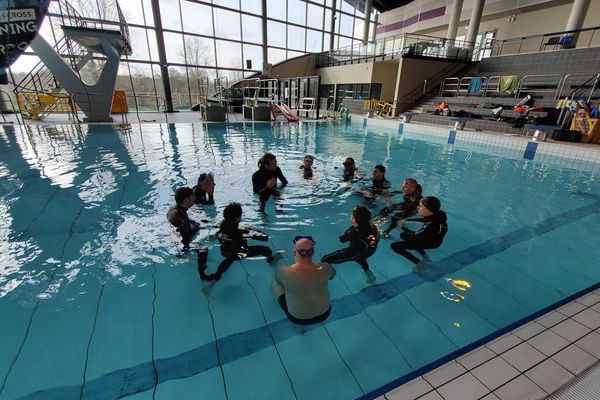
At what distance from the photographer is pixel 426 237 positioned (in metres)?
2.87

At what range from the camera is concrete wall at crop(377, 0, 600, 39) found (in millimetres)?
14602

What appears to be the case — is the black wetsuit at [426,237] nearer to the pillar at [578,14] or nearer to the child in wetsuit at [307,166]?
the child in wetsuit at [307,166]

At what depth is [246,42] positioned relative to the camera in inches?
715

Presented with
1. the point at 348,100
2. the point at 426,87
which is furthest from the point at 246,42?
the point at 426,87

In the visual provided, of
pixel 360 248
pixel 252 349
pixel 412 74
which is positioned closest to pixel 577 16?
pixel 412 74

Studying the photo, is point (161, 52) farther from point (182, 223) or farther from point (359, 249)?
point (359, 249)

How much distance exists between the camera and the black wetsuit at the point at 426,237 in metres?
2.79

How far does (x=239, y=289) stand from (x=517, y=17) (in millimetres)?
22304

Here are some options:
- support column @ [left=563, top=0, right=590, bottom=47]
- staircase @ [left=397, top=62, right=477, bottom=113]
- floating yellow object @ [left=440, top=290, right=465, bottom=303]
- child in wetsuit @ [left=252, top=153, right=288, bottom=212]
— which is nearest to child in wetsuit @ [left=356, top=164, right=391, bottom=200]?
child in wetsuit @ [left=252, top=153, right=288, bottom=212]

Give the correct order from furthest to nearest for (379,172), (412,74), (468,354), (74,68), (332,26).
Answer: (332,26) < (412,74) < (74,68) < (379,172) < (468,354)

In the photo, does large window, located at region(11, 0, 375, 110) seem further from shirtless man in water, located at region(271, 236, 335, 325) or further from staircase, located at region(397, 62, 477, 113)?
shirtless man in water, located at region(271, 236, 335, 325)

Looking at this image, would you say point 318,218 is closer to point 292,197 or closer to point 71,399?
point 292,197

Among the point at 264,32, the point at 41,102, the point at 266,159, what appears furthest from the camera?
the point at 264,32

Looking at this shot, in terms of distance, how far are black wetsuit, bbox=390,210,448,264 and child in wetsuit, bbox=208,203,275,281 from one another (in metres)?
1.37
